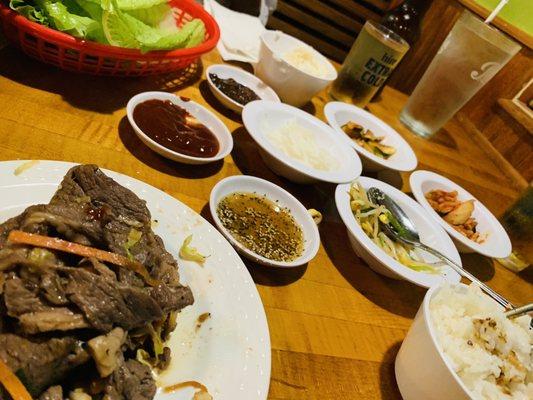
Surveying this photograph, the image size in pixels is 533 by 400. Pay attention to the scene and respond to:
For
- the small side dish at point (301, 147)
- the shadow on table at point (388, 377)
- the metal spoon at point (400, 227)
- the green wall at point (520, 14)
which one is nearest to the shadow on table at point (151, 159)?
the small side dish at point (301, 147)

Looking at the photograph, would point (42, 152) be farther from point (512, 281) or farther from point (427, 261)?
point (512, 281)

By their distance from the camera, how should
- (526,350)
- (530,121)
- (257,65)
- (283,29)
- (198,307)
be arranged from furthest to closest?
(283,29) < (530,121) < (257,65) < (526,350) < (198,307)

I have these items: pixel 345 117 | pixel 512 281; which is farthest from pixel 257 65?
pixel 512 281

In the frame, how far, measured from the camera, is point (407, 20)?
3.57m

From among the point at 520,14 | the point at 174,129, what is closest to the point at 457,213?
the point at 174,129

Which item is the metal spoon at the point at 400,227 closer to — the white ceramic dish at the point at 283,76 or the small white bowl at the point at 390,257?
the small white bowl at the point at 390,257

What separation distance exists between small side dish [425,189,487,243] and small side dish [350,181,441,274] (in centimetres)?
62

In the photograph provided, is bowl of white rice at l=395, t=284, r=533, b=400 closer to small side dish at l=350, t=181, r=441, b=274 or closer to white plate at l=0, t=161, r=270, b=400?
small side dish at l=350, t=181, r=441, b=274

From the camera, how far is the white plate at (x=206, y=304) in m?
1.30

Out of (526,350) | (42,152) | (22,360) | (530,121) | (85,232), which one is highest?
(530,121)

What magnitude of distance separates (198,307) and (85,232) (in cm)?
52

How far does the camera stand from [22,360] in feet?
3.34

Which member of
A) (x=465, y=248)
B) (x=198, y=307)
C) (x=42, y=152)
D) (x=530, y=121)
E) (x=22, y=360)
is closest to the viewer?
(x=22, y=360)

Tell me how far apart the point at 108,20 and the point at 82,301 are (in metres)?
1.53
